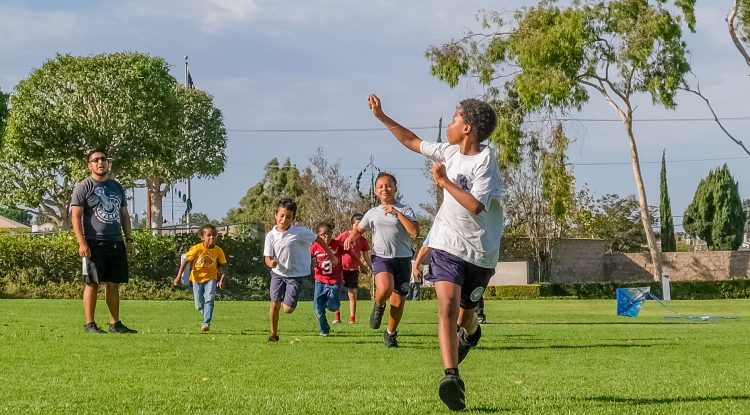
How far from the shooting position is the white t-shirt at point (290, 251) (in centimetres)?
1381

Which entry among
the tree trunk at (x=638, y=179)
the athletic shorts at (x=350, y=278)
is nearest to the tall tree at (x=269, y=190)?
the tree trunk at (x=638, y=179)

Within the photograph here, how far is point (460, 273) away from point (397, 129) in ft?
4.28

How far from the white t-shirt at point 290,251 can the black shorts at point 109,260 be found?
1.72 m

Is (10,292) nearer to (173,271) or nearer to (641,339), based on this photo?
(173,271)

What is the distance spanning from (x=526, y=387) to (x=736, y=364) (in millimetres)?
3227

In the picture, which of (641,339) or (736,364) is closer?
(736,364)

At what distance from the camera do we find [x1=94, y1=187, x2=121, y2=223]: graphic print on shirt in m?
14.0

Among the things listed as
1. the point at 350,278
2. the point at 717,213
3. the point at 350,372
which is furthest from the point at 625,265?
the point at 350,372

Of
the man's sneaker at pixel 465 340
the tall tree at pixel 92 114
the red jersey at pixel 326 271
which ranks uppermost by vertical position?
the tall tree at pixel 92 114

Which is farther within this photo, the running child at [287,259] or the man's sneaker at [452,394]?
the running child at [287,259]

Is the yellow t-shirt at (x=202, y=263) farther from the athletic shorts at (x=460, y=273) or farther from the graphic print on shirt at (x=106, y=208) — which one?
the athletic shorts at (x=460, y=273)

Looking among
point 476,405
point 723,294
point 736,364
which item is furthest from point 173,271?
point 476,405

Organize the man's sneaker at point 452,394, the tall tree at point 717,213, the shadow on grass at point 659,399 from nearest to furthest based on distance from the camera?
the man's sneaker at point 452,394 → the shadow on grass at point 659,399 → the tall tree at point 717,213

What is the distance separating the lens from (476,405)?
24.0 ft
